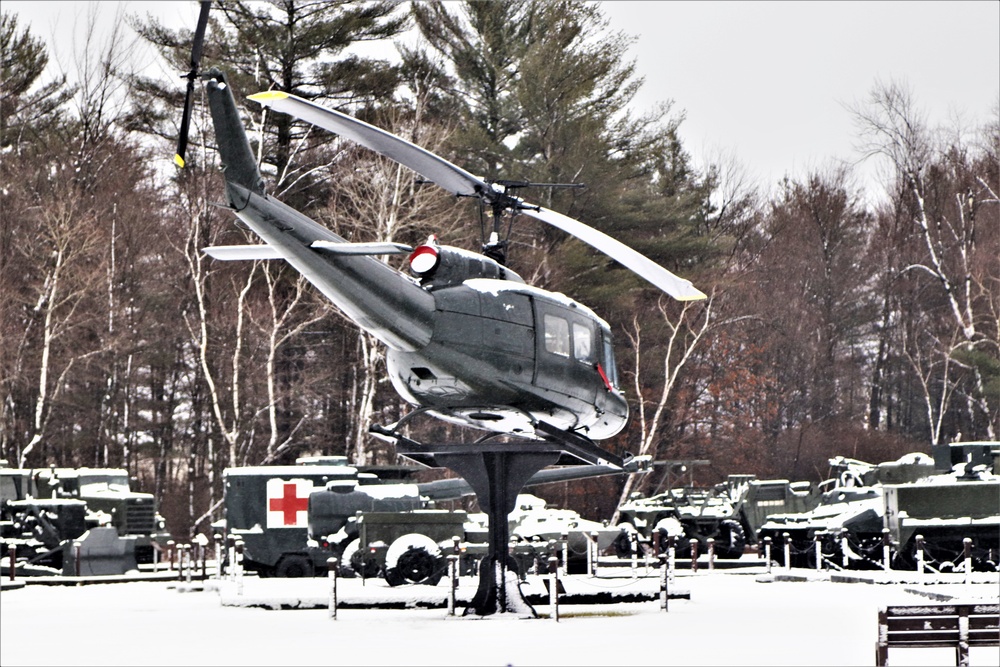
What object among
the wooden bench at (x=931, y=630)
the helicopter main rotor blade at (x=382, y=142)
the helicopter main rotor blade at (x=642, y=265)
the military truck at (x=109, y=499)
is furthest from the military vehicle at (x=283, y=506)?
the wooden bench at (x=931, y=630)

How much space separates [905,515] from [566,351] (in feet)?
34.2

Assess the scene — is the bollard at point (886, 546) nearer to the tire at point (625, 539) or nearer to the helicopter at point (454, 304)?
the tire at point (625, 539)

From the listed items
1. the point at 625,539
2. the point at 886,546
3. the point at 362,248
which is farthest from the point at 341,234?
the point at 362,248

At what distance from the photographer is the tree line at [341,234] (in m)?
34.8

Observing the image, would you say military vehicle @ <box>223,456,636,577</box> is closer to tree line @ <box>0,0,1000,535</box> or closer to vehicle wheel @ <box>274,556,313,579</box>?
vehicle wheel @ <box>274,556,313,579</box>

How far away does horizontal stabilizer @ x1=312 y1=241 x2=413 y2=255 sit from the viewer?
13.2 meters

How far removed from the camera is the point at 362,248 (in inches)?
541

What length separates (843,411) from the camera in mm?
49219

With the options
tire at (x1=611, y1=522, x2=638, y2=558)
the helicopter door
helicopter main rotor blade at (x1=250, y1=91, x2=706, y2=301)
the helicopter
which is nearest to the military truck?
tire at (x1=611, y1=522, x2=638, y2=558)

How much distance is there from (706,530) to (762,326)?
1922 cm

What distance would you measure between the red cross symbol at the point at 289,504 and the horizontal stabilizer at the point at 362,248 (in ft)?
31.9

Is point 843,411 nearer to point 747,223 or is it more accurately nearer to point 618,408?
point 747,223

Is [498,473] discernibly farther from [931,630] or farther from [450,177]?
[931,630]

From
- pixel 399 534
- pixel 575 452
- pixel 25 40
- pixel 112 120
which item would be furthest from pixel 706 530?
pixel 25 40
